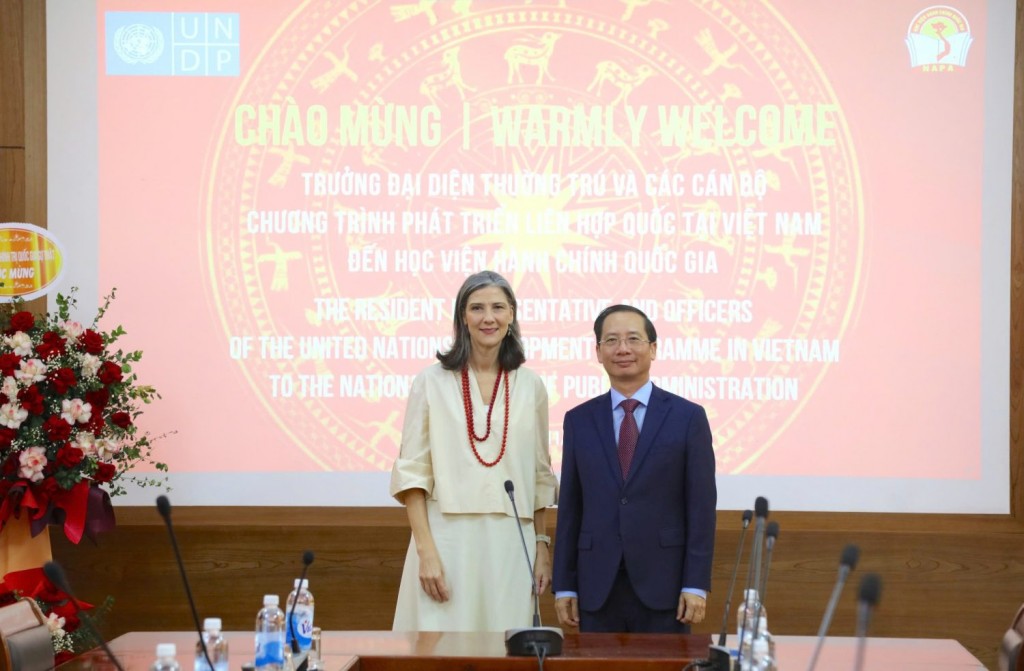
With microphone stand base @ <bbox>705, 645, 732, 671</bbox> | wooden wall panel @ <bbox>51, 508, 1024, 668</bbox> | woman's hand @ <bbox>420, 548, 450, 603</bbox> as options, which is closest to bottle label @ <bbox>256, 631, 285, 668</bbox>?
microphone stand base @ <bbox>705, 645, 732, 671</bbox>

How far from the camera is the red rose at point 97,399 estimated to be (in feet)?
11.7

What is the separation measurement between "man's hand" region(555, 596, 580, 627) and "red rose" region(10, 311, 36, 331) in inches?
74.7

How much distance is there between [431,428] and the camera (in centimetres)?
307

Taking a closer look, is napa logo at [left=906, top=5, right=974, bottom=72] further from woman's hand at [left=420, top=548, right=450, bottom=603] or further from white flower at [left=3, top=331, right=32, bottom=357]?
white flower at [left=3, top=331, right=32, bottom=357]

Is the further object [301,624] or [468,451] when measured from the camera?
[468,451]

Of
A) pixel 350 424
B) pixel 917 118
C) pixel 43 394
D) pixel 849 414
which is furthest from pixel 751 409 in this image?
pixel 43 394

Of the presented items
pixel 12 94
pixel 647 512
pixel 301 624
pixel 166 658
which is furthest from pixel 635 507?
pixel 12 94

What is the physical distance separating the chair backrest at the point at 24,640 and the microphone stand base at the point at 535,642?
1.00 metres

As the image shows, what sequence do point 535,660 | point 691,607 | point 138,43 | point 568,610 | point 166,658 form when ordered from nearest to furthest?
point 166,658
point 535,660
point 691,607
point 568,610
point 138,43

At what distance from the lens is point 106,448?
3.59 metres

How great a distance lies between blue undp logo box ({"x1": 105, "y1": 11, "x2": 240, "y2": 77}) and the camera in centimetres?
426

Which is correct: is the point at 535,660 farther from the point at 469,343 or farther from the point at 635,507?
the point at 469,343

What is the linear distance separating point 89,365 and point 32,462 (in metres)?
0.34

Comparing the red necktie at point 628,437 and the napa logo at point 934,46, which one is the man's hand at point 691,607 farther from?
the napa logo at point 934,46
